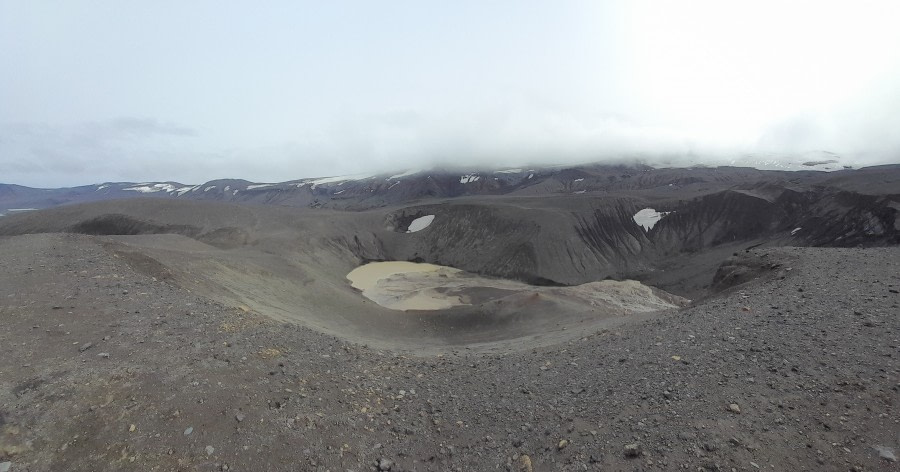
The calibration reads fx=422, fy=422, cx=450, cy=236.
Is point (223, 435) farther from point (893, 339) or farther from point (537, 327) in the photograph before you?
point (537, 327)

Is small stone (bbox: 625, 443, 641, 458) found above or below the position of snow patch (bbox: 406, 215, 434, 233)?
above

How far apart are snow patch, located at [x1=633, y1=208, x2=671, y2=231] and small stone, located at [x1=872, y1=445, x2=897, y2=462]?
7388 cm

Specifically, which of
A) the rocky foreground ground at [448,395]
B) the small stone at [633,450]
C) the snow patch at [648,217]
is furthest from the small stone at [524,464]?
the snow patch at [648,217]

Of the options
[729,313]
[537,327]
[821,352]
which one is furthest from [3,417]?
[537,327]

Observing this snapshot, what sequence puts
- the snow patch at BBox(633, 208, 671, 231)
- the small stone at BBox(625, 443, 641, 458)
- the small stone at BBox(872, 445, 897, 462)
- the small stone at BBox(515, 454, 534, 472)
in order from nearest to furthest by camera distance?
1. the small stone at BBox(872, 445, 897, 462)
2. the small stone at BBox(625, 443, 641, 458)
3. the small stone at BBox(515, 454, 534, 472)
4. the snow patch at BBox(633, 208, 671, 231)

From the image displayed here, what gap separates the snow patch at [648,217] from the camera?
7393 centimetres

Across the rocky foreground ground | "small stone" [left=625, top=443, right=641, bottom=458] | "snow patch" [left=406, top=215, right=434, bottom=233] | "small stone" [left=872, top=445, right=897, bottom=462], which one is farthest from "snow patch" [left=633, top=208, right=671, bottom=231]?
"small stone" [left=625, top=443, right=641, bottom=458]

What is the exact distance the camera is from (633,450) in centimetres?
618

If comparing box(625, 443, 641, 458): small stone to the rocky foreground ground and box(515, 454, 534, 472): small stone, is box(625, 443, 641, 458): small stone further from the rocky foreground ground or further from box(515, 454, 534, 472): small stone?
box(515, 454, 534, 472): small stone

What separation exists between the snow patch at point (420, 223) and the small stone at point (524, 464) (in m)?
69.9

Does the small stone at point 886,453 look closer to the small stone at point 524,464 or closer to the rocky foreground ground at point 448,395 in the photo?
the rocky foreground ground at point 448,395

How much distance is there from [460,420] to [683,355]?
5004 millimetres

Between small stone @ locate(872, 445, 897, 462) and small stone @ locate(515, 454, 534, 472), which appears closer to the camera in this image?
small stone @ locate(872, 445, 897, 462)

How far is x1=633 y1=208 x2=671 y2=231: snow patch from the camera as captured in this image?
7393 cm
